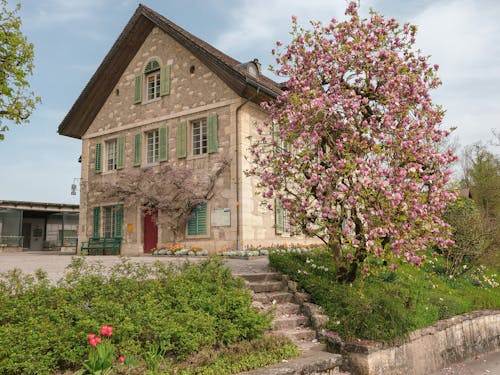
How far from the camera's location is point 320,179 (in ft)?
21.4

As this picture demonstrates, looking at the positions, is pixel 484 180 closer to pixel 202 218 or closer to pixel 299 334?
pixel 202 218

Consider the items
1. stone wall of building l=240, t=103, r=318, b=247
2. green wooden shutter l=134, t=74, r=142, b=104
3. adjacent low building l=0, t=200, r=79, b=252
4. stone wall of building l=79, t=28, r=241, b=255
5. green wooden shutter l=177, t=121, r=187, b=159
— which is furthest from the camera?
adjacent low building l=0, t=200, r=79, b=252

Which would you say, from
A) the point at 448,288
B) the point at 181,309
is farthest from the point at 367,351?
the point at 448,288

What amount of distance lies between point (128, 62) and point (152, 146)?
12.9 ft

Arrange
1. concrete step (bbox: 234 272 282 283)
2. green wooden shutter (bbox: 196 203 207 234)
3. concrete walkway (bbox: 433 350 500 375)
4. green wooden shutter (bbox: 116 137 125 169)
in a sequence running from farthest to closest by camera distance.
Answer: green wooden shutter (bbox: 116 137 125 169)
green wooden shutter (bbox: 196 203 207 234)
concrete step (bbox: 234 272 282 283)
concrete walkway (bbox: 433 350 500 375)

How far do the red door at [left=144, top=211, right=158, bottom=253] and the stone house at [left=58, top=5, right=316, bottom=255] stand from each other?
0.12ft

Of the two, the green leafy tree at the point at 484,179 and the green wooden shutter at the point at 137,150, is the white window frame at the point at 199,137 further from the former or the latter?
the green leafy tree at the point at 484,179

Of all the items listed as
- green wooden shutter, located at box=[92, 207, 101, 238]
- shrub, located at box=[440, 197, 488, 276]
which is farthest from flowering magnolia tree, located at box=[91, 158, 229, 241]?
shrub, located at box=[440, 197, 488, 276]

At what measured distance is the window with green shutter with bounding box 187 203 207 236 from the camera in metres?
15.2

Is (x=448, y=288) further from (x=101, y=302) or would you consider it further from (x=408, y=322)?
(x=101, y=302)

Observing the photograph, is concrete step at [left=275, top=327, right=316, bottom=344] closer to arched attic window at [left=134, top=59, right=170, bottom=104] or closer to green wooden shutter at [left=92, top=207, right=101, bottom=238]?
arched attic window at [left=134, top=59, right=170, bottom=104]

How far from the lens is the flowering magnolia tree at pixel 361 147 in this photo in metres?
6.25

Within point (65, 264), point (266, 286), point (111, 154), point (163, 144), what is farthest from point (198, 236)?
point (266, 286)

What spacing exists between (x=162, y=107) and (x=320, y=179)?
11.8 m
